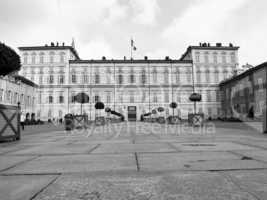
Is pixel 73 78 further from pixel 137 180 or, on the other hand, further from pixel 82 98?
pixel 137 180

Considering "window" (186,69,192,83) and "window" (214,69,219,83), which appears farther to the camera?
"window" (186,69,192,83)

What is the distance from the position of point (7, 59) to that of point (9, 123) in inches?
111

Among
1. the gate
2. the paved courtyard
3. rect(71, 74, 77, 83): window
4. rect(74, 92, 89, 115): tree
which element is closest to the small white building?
rect(71, 74, 77, 83): window

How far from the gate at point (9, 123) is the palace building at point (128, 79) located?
141 feet

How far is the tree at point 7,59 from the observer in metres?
8.98

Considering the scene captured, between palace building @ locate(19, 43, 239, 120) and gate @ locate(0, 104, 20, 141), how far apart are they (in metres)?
43.0

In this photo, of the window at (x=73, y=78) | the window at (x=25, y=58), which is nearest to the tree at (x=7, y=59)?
the window at (x=73, y=78)

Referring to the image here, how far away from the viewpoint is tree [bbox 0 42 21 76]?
8977 mm

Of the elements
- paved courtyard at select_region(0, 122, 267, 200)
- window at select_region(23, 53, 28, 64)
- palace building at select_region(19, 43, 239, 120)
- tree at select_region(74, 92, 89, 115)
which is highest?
window at select_region(23, 53, 28, 64)

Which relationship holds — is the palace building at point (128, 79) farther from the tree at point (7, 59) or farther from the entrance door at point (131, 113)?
the tree at point (7, 59)

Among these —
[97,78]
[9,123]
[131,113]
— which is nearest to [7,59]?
[9,123]

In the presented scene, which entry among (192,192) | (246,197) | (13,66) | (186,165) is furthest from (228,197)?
(13,66)

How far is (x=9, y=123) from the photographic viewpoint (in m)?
8.71

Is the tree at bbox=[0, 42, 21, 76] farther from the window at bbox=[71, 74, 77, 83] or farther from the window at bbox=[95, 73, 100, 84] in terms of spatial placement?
the window at bbox=[71, 74, 77, 83]
